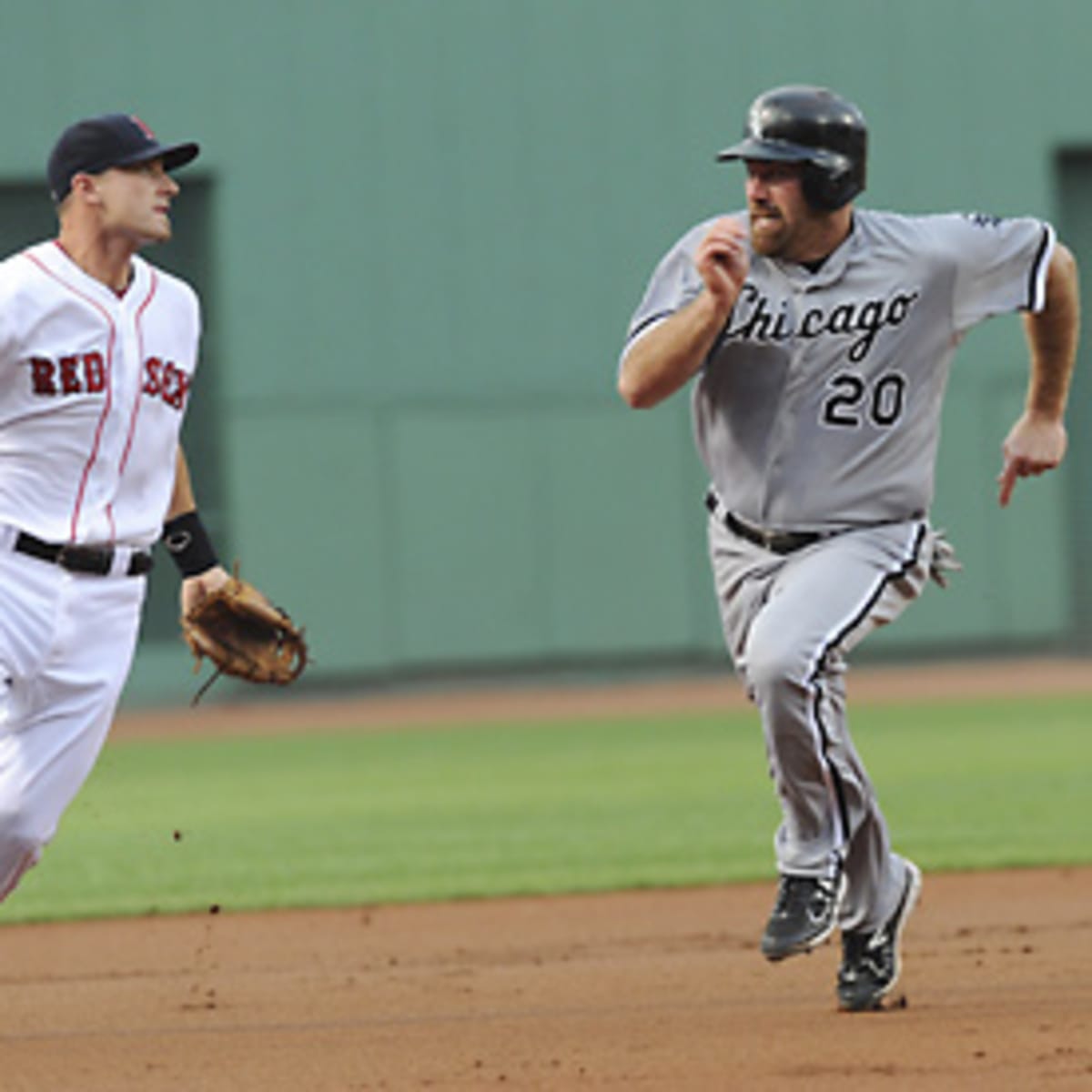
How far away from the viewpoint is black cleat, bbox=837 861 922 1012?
18.3ft

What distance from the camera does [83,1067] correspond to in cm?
518

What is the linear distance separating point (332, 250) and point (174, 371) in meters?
15.1

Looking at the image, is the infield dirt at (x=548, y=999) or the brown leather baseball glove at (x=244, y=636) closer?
the infield dirt at (x=548, y=999)

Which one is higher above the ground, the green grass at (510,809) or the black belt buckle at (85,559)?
the black belt buckle at (85,559)

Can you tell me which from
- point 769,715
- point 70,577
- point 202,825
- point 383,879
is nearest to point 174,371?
point 70,577

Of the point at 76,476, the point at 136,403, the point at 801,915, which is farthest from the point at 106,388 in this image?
the point at 801,915

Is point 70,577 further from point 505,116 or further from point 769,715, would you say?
point 505,116

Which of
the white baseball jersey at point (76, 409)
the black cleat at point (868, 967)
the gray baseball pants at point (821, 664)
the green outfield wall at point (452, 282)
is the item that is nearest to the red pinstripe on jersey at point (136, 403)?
the white baseball jersey at point (76, 409)

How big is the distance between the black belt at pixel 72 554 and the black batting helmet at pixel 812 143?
156 cm

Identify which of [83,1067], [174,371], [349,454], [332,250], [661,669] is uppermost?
[174,371]

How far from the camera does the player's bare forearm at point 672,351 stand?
5.23 meters

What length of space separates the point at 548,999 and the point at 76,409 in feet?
6.08

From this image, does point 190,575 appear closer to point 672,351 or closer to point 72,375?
point 72,375

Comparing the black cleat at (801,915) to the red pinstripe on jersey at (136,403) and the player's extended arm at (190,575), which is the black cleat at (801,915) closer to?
the player's extended arm at (190,575)
